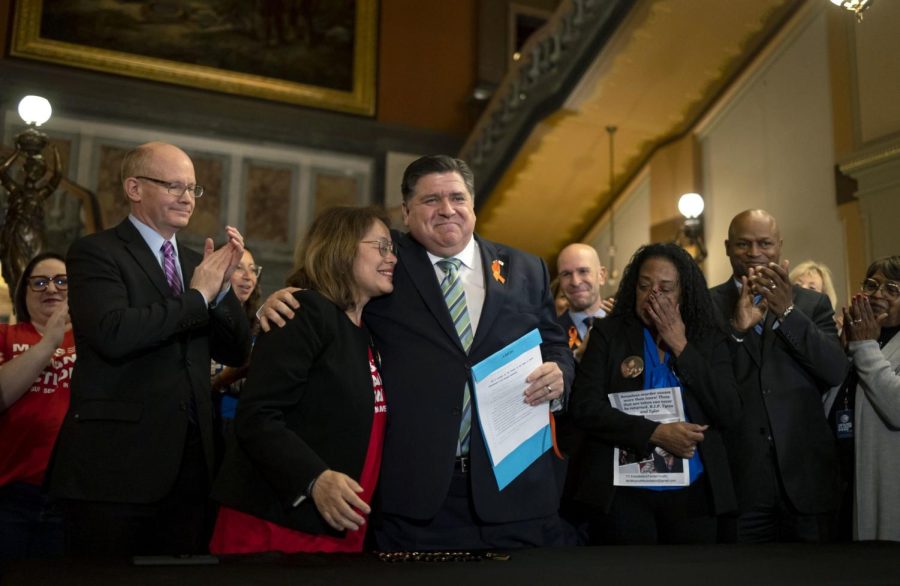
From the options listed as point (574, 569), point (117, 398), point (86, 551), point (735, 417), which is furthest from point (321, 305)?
point (735, 417)

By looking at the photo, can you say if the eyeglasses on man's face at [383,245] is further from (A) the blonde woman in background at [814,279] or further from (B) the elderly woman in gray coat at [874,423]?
(A) the blonde woman in background at [814,279]

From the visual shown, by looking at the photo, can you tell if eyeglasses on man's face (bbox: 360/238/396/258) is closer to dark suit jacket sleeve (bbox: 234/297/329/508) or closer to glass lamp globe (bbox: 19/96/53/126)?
dark suit jacket sleeve (bbox: 234/297/329/508)

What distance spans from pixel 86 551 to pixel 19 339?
4.23 feet

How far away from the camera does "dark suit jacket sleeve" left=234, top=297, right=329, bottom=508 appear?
6.16ft

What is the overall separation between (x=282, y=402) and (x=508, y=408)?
1.92 ft

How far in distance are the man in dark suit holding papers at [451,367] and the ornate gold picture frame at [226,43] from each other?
8.81 metres

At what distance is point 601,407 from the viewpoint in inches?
108

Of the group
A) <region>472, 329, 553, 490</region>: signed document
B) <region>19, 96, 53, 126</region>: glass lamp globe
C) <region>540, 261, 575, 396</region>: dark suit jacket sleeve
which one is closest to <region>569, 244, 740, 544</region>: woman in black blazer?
<region>540, 261, 575, 396</region>: dark suit jacket sleeve

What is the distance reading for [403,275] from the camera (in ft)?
7.77

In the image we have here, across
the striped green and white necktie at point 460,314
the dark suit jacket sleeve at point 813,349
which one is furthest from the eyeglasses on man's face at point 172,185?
the dark suit jacket sleeve at point 813,349

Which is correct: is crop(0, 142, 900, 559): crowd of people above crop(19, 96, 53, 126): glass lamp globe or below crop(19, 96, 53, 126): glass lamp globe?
below

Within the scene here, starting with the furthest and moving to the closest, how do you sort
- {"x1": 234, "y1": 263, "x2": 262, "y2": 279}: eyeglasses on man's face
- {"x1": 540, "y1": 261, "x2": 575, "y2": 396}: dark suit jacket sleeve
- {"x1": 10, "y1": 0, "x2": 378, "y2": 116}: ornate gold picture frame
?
{"x1": 10, "y1": 0, "x2": 378, "y2": 116}: ornate gold picture frame, {"x1": 234, "y1": 263, "x2": 262, "y2": 279}: eyeglasses on man's face, {"x1": 540, "y1": 261, "x2": 575, "y2": 396}: dark suit jacket sleeve

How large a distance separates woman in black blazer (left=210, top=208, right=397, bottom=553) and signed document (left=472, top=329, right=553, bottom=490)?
0.88 feet

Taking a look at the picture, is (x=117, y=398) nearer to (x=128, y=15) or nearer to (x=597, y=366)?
(x=597, y=366)
